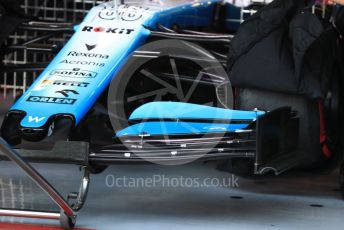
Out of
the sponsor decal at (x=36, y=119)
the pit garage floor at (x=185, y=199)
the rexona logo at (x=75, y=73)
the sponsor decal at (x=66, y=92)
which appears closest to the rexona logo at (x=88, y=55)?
the rexona logo at (x=75, y=73)

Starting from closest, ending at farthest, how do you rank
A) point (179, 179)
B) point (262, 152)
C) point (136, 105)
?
point (262, 152) → point (136, 105) → point (179, 179)

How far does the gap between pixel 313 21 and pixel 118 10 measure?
1148mm

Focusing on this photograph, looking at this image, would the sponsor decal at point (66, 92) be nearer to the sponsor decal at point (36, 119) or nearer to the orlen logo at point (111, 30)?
the sponsor decal at point (36, 119)

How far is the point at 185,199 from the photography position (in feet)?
13.0

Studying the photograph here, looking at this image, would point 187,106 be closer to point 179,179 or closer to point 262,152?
point 262,152

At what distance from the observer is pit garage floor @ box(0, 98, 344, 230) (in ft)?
11.6

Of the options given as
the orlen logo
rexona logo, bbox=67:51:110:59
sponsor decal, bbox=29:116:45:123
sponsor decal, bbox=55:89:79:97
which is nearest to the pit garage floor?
sponsor decal, bbox=29:116:45:123

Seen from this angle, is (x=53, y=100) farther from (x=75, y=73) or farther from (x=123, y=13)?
(x=123, y=13)

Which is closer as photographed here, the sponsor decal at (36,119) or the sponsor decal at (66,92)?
the sponsor decal at (36,119)

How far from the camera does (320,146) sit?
12.6 ft

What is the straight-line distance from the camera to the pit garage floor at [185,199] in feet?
11.6

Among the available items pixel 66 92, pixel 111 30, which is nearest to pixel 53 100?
pixel 66 92

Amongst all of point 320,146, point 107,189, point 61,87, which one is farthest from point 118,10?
point 320,146

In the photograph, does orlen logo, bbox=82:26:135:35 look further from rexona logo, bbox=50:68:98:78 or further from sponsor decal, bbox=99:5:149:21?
rexona logo, bbox=50:68:98:78
